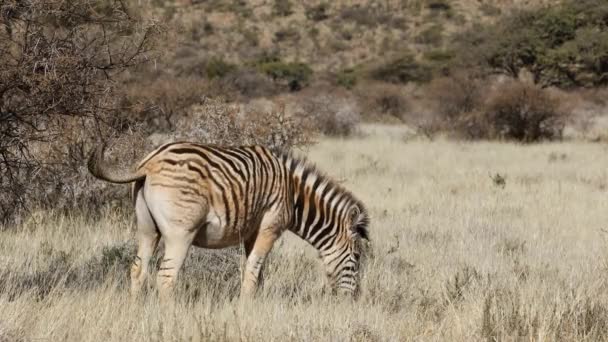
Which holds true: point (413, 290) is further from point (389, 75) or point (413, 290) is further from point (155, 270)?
point (389, 75)

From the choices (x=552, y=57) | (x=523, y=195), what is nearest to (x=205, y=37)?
(x=552, y=57)

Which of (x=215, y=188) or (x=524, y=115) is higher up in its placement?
(x=215, y=188)

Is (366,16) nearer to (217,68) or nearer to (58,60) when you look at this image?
(217,68)

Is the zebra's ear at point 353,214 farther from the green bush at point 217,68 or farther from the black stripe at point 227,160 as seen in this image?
the green bush at point 217,68

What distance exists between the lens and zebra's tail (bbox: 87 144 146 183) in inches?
A: 205

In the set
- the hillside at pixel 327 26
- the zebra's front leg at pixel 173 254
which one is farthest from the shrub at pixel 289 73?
the zebra's front leg at pixel 173 254

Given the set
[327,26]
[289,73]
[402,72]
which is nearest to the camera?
[289,73]

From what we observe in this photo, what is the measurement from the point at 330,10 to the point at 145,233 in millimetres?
60981

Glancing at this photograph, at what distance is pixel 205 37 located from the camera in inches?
2269

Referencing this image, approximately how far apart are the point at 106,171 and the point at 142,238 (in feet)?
2.29

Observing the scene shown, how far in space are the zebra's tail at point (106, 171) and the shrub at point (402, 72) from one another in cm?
4342

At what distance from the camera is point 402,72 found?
162ft

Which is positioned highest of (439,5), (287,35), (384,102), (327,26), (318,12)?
(439,5)

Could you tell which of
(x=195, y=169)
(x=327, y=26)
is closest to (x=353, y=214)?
(x=195, y=169)
